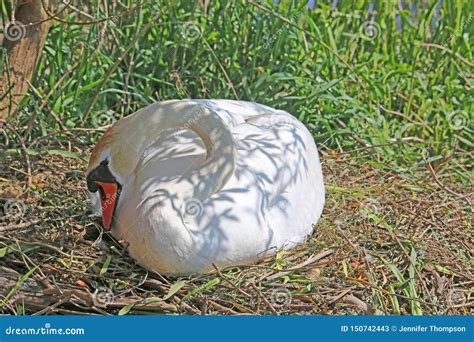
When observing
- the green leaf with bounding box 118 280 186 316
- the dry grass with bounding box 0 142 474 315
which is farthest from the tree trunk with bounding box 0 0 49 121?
the green leaf with bounding box 118 280 186 316

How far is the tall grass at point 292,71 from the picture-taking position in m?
6.01

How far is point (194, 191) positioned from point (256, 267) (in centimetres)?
44

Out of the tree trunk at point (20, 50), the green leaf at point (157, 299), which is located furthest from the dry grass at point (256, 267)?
the tree trunk at point (20, 50)

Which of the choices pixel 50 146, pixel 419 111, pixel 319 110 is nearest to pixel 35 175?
pixel 50 146

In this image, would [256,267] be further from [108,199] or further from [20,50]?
[20,50]

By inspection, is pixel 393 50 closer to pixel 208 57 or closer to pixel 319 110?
pixel 319 110

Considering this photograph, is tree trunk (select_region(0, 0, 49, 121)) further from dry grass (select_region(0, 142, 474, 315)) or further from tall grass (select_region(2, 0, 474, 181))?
dry grass (select_region(0, 142, 474, 315))

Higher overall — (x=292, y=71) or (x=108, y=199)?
(x=108, y=199)

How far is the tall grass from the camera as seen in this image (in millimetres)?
6012

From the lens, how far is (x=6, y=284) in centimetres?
415

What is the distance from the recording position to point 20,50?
5.54 meters

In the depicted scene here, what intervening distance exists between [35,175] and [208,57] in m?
1.68

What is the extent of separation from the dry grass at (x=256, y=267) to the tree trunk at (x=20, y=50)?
418mm

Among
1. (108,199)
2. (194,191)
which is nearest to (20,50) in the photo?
(108,199)
